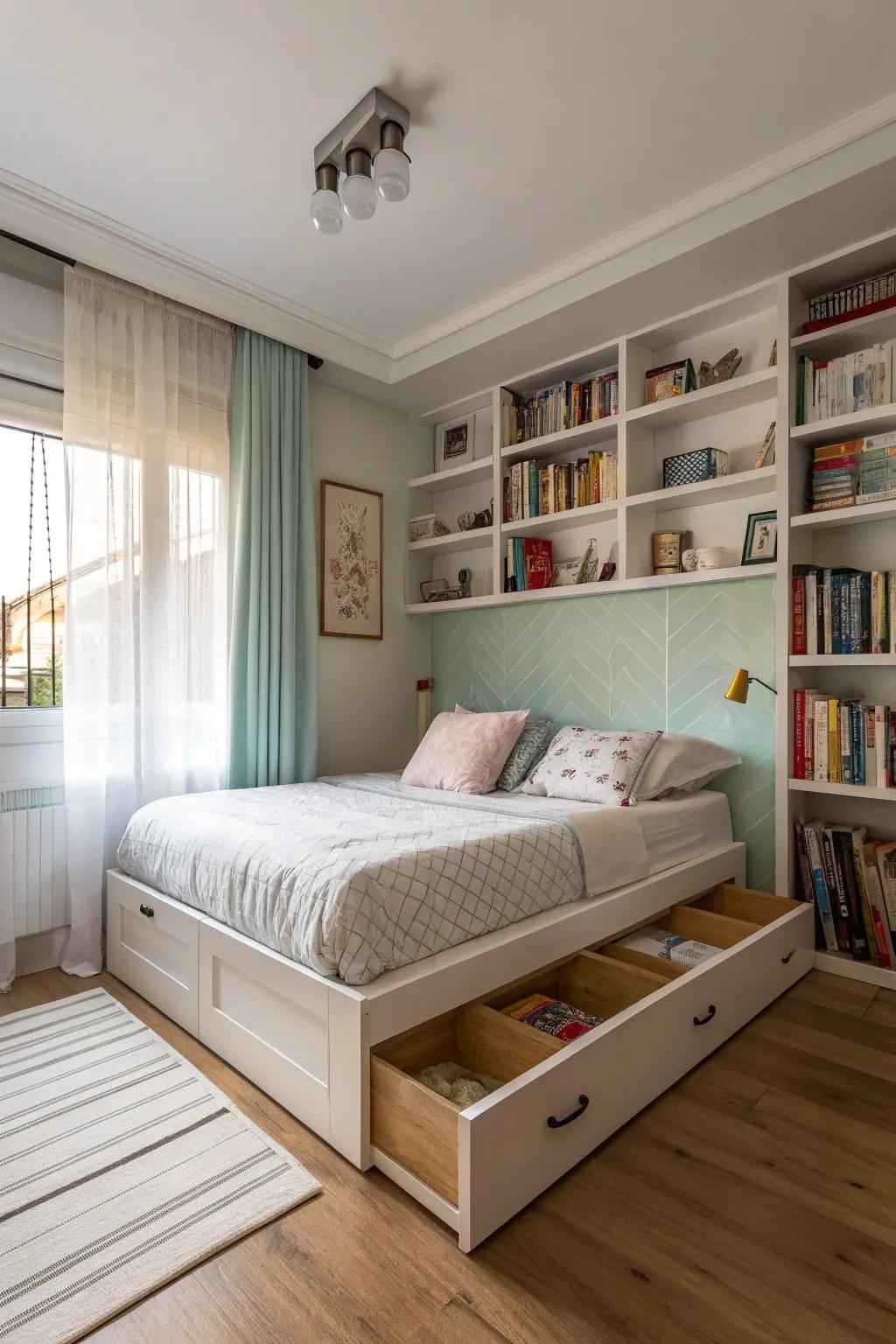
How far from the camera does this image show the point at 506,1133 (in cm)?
131

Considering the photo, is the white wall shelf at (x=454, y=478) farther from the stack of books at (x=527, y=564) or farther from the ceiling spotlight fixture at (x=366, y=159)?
the ceiling spotlight fixture at (x=366, y=159)

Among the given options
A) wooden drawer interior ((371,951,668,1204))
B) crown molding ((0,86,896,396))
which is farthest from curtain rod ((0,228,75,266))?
wooden drawer interior ((371,951,668,1204))

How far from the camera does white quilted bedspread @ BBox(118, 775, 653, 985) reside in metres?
1.59

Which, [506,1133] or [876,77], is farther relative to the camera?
[876,77]

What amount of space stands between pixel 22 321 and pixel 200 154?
0.92 meters

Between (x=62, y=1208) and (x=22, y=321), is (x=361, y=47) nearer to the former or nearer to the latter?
(x=22, y=321)

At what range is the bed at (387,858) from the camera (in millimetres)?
1607

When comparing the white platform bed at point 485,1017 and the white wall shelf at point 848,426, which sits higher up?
the white wall shelf at point 848,426

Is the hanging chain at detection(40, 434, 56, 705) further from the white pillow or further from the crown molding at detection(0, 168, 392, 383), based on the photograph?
the white pillow

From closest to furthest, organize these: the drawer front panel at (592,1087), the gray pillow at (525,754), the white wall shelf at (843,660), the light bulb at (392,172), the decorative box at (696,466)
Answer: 1. the drawer front panel at (592,1087)
2. the light bulb at (392,172)
3. the white wall shelf at (843,660)
4. the decorative box at (696,466)
5. the gray pillow at (525,754)

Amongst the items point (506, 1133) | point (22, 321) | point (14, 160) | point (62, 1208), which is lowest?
point (62, 1208)

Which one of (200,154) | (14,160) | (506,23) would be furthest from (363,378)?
(506,23)

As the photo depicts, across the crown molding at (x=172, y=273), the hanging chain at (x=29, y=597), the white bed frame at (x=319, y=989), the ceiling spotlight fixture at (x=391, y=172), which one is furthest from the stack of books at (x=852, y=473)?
the hanging chain at (x=29, y=597)

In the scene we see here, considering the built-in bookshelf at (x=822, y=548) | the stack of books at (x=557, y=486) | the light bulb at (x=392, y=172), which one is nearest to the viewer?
the light bulb at (x=392, y=172)
